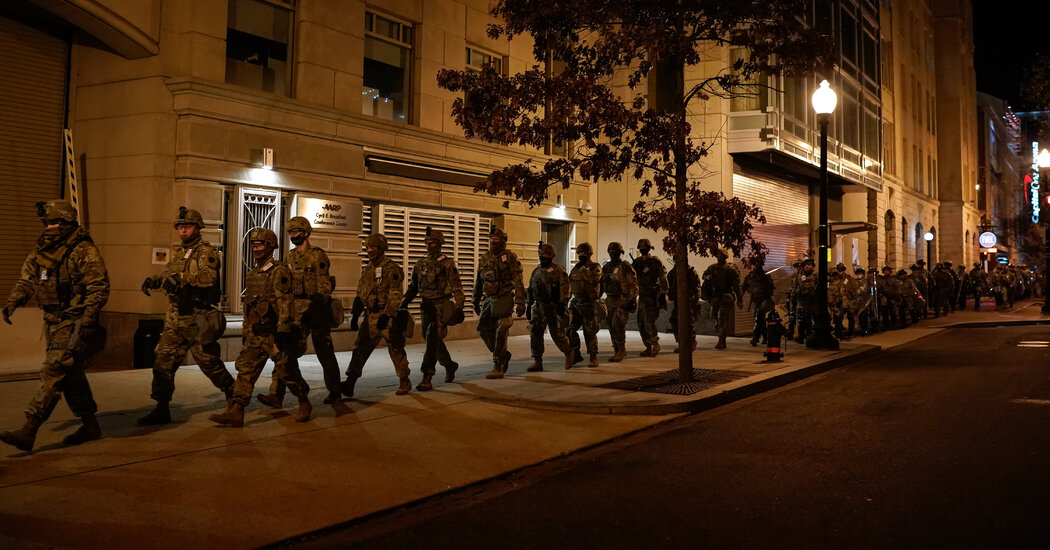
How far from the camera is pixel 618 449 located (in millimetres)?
7496

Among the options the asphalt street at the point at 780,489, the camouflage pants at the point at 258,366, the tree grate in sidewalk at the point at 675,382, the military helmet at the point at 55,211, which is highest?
the military helmet at the point at 55,211

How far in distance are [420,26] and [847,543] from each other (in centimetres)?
1426

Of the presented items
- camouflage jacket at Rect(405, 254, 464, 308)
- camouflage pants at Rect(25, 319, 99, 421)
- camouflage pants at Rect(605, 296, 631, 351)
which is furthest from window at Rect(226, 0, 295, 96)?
camouflage pants at Rect(25, 319, 99, 421)

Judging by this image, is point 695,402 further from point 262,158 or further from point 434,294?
point 262,158

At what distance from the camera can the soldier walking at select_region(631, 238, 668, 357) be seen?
14.5 metres

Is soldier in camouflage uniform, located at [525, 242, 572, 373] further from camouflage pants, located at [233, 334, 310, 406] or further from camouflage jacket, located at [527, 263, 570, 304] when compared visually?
camouflage pants, located at [233, 334, 310, 406]

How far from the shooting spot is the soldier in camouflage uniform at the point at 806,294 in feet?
58.1

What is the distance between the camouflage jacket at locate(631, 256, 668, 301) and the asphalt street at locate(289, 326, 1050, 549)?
16.0 ft

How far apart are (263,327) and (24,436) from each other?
7.20ft

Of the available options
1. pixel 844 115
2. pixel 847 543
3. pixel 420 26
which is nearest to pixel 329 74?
pixel 420 26

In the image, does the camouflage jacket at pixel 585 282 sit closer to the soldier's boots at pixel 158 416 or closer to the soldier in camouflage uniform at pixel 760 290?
the soldier in camouflage uniform at pixel 760 290

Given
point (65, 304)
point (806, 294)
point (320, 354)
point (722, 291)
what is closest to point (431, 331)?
point (320, 354)

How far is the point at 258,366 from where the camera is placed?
26.2ft

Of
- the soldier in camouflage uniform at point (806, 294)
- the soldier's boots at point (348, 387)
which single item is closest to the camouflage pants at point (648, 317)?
the soldier in camouflage uniform at point (806, 294)
